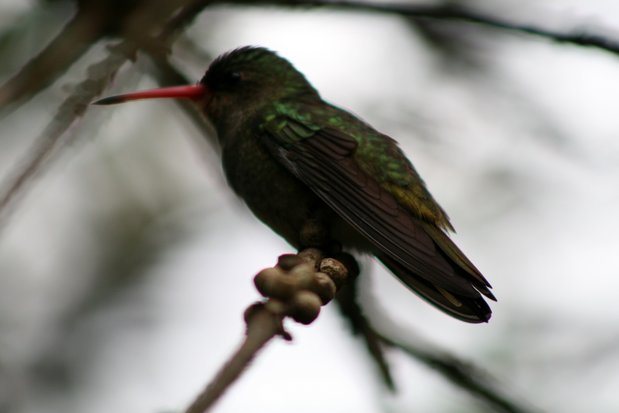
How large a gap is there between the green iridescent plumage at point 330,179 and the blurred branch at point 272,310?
125 cm

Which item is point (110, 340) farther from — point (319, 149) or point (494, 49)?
point (494, 49)

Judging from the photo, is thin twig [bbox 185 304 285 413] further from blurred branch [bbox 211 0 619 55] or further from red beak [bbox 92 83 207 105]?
blurred branch [bbox 211 0 619 55]

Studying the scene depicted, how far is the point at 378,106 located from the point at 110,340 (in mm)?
2545

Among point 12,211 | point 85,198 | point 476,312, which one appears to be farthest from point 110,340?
point 12,211

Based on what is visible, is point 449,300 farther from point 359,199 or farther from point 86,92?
point 86,92

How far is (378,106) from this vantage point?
5.18 metres

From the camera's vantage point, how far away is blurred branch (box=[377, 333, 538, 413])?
8.75 ft

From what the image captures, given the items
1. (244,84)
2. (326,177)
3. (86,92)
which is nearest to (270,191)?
(326,177)

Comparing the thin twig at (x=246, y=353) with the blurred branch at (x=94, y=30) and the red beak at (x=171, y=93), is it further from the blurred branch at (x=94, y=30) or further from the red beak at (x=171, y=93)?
the red beak at (x=171, y=93)

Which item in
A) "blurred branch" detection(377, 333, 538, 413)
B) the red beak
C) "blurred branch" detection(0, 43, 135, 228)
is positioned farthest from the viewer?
the red beak

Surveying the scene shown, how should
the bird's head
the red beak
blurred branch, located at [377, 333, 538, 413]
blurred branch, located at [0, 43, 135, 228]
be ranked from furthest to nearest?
the bird's head → the red beak → blurred branch, located at [377, 333, 538, 413] → blurred branch, located at [0, 43, 135, 228]

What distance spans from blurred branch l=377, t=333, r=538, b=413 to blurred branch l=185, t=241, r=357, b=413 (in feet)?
3.40

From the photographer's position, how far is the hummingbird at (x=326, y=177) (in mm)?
3082

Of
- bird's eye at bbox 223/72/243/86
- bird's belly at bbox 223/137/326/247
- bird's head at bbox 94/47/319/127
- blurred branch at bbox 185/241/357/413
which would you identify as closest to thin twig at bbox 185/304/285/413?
blurred branch at bbox 185/241/357/413
